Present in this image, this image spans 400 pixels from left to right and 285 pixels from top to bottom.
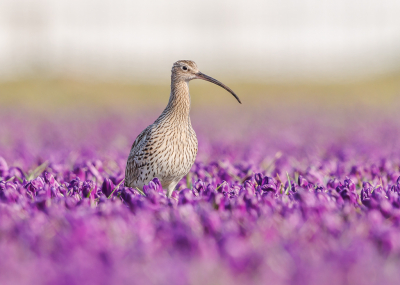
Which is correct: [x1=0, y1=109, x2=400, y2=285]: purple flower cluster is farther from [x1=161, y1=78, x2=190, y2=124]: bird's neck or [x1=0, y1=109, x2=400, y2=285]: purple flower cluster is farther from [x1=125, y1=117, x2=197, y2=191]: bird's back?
[x1=161, y1=78, x2=190, y2=124]: bird's neck

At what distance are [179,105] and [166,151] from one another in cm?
73

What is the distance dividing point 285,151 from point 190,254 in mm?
6749

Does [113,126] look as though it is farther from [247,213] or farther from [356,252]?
[356,252]

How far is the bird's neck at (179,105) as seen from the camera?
6.64 metres

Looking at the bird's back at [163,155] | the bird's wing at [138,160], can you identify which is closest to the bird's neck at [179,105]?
the bird's back at [163,155]

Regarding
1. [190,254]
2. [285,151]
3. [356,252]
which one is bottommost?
[285,151]

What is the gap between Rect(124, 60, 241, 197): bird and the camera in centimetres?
620

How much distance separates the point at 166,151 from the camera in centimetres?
627

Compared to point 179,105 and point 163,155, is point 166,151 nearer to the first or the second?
point 163,155

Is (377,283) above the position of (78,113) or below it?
above

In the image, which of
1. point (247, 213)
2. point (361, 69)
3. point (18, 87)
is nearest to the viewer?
point (247, 213)

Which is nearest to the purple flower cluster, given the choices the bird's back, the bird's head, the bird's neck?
the bird's back

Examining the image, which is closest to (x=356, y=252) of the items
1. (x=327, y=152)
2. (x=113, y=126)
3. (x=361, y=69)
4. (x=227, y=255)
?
(x=227, y=255)

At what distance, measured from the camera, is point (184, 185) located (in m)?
6.68
